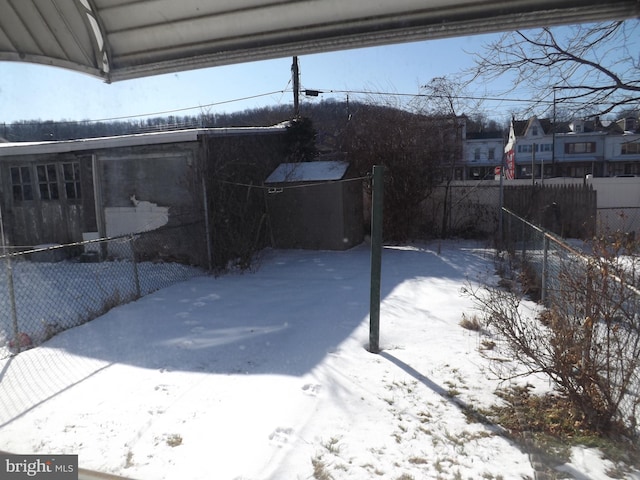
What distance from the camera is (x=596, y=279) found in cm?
325

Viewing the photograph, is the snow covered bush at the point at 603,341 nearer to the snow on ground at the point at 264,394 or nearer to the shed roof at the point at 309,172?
the snow on ground at the point at 264,394

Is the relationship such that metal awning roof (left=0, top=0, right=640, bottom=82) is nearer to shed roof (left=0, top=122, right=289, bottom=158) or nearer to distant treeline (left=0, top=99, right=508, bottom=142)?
distant treeline (left=0, top=99, right=508, bottom=142)

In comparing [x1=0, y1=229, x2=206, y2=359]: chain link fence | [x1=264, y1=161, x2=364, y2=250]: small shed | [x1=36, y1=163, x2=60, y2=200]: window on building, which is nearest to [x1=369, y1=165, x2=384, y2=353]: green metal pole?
[x1=0, y1=229, x2=206, y2=359]: chain link fence

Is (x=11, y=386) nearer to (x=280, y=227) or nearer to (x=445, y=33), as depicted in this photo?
(x=445, y=33)

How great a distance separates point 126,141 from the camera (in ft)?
34.8

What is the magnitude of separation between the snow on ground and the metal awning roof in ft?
8.38

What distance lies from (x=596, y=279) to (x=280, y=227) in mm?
9656

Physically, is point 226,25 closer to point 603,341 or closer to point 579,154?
point 603,341

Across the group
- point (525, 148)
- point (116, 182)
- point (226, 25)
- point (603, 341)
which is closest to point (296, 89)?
point (116, 182)

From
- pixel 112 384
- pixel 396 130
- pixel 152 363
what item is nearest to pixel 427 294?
pixel 152 363

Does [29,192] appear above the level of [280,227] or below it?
above

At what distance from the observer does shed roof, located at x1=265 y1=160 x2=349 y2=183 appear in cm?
1199

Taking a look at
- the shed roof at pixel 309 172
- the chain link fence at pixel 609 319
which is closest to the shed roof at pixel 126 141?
the shed roof at pixel 309 172

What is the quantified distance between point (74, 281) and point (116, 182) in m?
3.04
